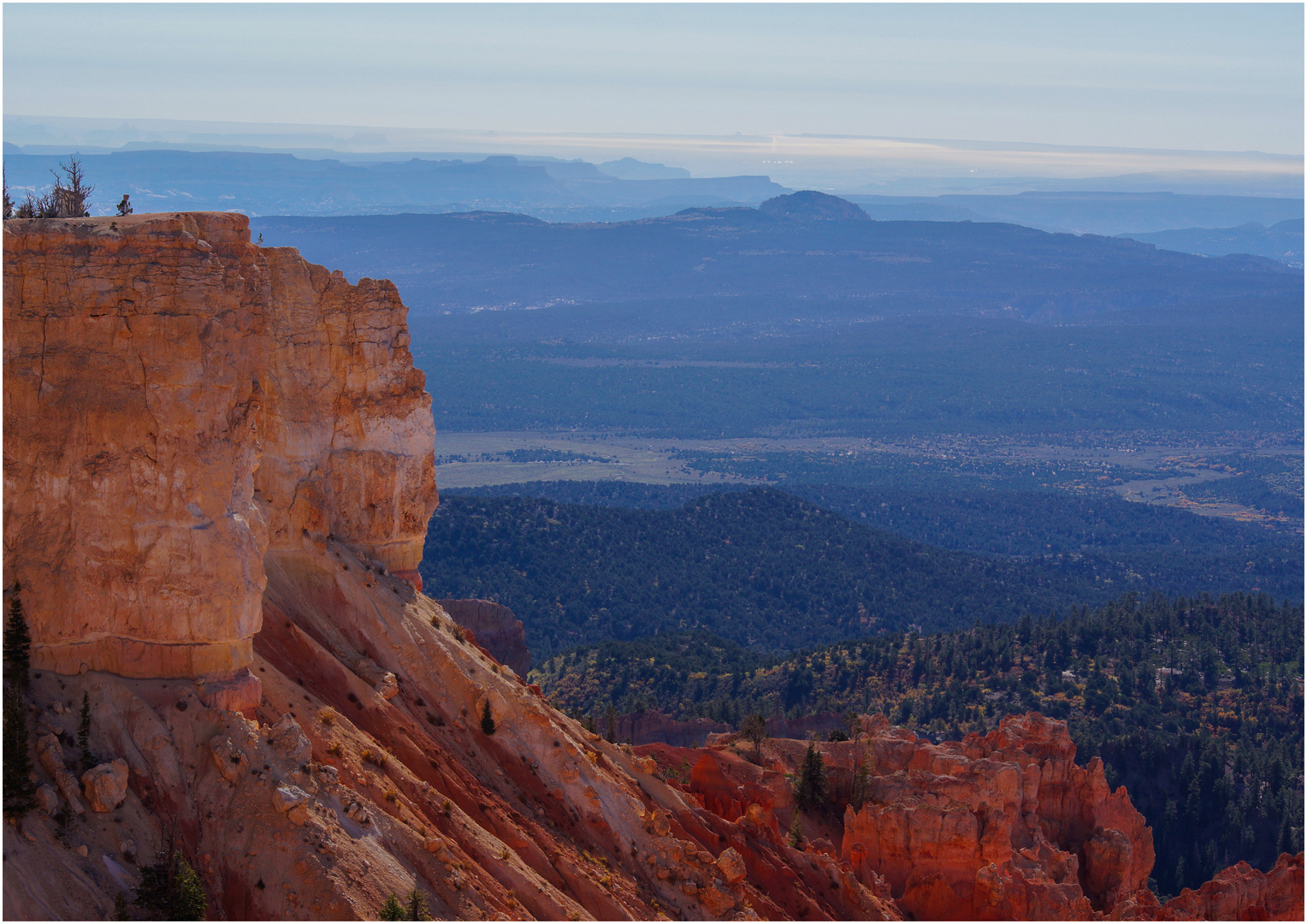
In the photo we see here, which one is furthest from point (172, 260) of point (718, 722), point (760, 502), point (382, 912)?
point (760, 502)

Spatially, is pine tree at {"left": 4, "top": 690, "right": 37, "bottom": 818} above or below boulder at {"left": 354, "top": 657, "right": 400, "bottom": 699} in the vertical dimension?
above

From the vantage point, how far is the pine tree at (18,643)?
1065 inches

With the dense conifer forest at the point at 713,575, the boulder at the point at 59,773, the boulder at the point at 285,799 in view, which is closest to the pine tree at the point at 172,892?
the boulder at the point at 59,773

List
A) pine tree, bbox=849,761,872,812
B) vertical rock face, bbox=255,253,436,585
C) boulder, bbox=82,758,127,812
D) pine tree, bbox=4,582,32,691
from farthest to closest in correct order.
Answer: pine tree, bbox=849,761,872,812 < vertical rock face, bbox=255,253,436,585 < pine tree, bbox=4,582,32,691 < boulder, bbox=82,758,127,812

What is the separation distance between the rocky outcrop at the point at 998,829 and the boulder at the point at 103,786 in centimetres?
2560

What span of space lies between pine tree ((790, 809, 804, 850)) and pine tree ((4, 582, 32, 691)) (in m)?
24.3

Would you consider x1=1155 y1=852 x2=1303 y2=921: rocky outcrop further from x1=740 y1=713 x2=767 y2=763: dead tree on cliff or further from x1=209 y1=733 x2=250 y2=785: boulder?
x1=209 y1=733 x2=250 y2=785: boulder

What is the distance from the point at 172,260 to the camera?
91.1ft

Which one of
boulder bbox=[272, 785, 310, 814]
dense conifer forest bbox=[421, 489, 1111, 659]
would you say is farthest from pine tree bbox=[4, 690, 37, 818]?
dense conifer forest bbox=[421, 489, 1111, 659]

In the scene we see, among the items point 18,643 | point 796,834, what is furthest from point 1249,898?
point 18,643

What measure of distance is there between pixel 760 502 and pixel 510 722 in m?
96.2

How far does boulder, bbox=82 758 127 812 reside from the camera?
2628 centimetres

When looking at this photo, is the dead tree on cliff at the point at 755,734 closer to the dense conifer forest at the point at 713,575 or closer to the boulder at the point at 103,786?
the boulder at the point at 103,786

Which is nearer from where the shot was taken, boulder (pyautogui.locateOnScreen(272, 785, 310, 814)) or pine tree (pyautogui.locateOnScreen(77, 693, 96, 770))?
pine tree (pyautogui.locateOnScreen(77, 693, 96, 770))
